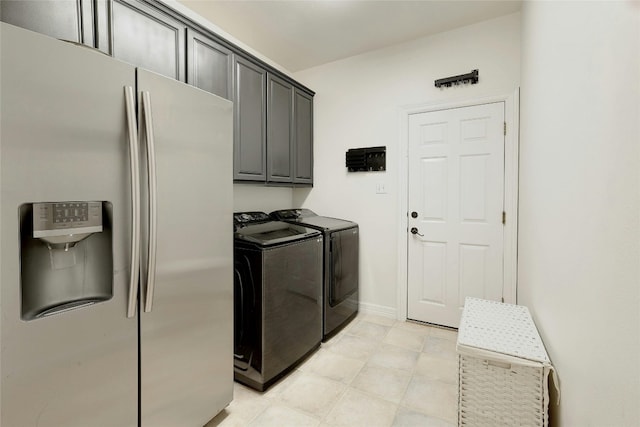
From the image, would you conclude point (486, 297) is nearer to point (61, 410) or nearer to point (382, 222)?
point (382, 222)

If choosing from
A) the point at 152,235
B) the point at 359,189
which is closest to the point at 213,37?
the point at 152,235

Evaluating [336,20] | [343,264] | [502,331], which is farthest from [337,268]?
[336,20]

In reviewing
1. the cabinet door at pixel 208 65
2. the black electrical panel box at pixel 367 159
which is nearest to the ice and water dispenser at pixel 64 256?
the cabinet door at pixel 208 65

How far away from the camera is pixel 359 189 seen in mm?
3170

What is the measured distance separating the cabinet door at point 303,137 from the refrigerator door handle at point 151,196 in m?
1.94

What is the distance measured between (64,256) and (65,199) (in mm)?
223

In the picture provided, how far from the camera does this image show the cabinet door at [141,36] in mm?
1558

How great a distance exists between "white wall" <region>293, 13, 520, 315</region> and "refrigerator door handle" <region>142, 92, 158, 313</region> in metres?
2.28

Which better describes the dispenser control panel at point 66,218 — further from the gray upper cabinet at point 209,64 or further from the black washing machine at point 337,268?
the black washing machine at point 337,268

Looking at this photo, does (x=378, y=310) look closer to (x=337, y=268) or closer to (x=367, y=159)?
(x=337, y=268)

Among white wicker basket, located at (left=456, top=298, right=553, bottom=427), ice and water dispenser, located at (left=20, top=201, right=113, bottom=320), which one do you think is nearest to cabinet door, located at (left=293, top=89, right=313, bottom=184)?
ice and water dispenser, located at (left=20, top=201, right=113, bottom=320)

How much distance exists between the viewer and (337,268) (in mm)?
2691

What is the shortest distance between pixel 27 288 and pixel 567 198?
6.46 feet

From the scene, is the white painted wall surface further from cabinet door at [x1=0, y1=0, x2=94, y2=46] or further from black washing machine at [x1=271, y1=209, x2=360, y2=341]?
cabinet door at [x1=0, y1=0, x2=94, y2=46]
